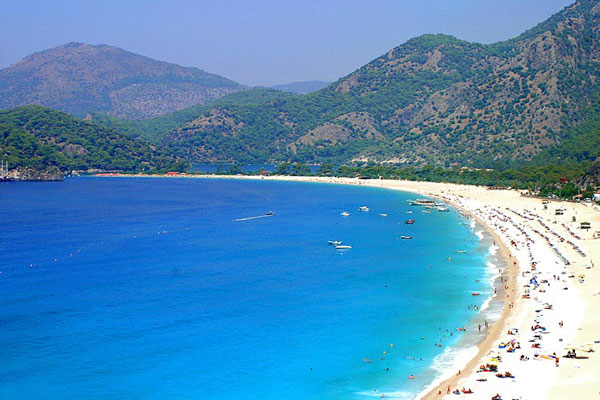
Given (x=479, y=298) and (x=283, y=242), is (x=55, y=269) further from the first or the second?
(x=479, y=298)

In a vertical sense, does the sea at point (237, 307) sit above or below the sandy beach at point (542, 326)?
below

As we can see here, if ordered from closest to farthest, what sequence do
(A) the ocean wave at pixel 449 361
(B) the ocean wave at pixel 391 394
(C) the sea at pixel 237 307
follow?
(B) the ocean wave at pixel 391 394
(A) the ocean wave at pixel 449 361
(C) the sea at pixel 237 307

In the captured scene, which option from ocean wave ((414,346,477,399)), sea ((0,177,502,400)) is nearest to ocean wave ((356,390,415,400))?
sea ((0,177,502,400))

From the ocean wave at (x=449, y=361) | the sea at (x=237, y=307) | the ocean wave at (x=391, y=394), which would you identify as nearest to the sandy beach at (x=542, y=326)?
the ocean wave at (x=449, y=361)

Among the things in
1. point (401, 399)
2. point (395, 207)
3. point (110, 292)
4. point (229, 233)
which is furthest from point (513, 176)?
point (401, 399)

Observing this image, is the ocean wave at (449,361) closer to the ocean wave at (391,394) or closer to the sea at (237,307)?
the sea at (237,307)
